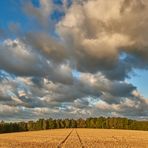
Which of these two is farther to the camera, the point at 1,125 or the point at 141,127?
the point at 141,127

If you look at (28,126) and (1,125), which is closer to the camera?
(1,125)

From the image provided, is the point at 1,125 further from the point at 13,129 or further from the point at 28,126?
the point at 28,126

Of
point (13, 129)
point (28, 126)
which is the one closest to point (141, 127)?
point (28, 126)

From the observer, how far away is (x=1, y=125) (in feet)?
503

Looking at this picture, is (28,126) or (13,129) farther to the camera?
(28,126)

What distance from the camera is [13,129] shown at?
158 metres

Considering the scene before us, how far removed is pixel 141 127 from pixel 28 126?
62.8m

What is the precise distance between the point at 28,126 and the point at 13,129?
36413mm

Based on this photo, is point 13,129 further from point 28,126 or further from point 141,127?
point 141,127

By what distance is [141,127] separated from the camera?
7648 inches

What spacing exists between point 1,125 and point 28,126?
136 feet

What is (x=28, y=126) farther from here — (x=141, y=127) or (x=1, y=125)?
(x=141, y=127)

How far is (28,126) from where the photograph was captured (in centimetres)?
19388
